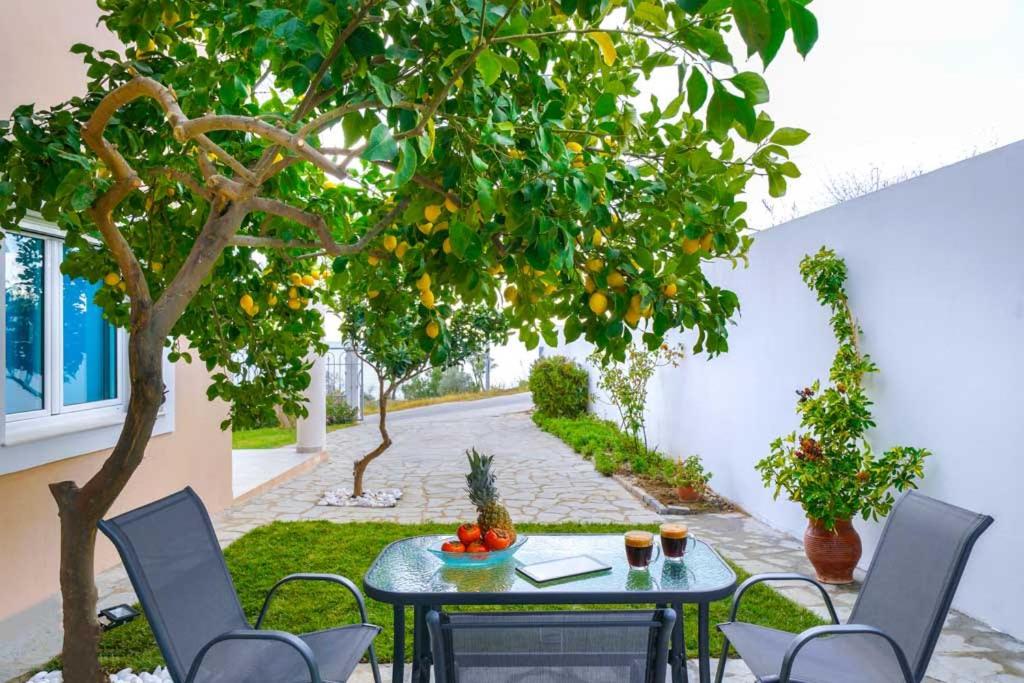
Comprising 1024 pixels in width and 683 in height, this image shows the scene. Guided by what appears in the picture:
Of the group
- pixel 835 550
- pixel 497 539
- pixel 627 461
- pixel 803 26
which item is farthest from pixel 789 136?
pixel 627 461

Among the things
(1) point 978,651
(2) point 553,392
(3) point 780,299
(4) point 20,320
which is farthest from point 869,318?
(2) point 553,392

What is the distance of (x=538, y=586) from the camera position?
8.46 feet

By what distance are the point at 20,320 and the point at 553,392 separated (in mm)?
10915

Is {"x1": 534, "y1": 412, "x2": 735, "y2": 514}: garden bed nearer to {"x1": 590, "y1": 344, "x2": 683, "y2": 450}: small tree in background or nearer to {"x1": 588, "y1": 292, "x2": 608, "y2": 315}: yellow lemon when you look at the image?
{"x1": 590, "y1": 344, "x2": 683, "y2": 450}: small tree in background

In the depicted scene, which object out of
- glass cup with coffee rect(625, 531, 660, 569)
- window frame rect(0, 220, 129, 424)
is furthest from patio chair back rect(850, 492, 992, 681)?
window frame rect(0, 220, 129, 424)

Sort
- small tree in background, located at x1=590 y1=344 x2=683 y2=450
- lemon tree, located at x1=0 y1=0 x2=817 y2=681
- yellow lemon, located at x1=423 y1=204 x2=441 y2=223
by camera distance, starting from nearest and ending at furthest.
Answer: lemon tree, located at x1=0 y1=0 x2=817 y2=681 → yellow lemon, located at x1=423 y1=204 x2=441 y2=223 → small tree in background, located at x1=590 y1=344 x2=683 y2=450

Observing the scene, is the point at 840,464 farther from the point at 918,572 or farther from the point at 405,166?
the point at 405,166

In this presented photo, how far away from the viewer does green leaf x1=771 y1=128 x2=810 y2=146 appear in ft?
6.49

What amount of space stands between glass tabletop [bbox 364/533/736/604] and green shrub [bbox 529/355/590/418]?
1135 cm

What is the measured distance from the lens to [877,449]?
4859 mm

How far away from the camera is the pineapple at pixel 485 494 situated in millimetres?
2939

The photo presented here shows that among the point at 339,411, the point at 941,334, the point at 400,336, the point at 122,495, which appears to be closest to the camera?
the point at 941,334

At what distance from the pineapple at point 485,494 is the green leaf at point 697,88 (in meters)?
1.86

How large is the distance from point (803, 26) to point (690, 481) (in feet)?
21.0
